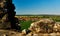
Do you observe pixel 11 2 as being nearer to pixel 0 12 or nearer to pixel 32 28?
pixel 0 12

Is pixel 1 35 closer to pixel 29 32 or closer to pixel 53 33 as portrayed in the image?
pixel 29 32

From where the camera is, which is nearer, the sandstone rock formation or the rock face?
the sandstone rock formation

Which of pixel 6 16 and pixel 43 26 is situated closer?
pixel 43 26

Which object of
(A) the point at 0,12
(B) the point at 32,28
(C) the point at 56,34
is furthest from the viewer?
(A) the point at 0,12

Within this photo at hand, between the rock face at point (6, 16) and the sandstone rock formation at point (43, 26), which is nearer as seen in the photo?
the sandstone rock formation at point (43, 26)

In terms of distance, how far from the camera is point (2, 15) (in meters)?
16.9

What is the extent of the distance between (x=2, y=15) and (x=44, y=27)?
4202mm

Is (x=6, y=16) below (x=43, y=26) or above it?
above

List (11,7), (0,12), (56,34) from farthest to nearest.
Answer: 1. (11,7)
2. (0,12)
3. (56,34)

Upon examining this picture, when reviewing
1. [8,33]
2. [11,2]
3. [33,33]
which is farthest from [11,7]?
[33,33]

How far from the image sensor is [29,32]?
A: 14.1 m

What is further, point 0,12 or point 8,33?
point 0,12

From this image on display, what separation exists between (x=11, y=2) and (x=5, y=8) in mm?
1416

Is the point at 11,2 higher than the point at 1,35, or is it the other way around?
the point at 11,2
